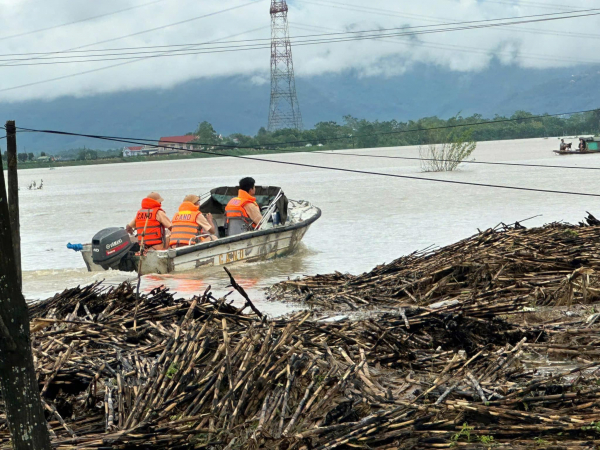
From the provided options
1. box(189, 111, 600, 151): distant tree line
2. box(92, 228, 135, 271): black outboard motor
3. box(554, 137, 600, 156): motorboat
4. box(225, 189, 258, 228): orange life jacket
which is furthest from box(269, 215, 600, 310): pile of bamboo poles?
box(189, 111, 600, 151): distant tree line

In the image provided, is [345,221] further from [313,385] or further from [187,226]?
[313,385]

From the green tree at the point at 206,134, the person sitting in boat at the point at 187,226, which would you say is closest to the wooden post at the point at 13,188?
the person sitting in boat at the point at 187,226

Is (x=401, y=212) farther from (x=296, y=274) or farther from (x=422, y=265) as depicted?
(x=422, y=265)

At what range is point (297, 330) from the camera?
6.21m

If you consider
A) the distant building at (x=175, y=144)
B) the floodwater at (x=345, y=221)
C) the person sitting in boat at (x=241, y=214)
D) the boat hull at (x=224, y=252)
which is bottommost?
the floodwater at (x=345, y=221)

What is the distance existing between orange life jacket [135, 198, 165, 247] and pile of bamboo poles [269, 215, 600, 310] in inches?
147

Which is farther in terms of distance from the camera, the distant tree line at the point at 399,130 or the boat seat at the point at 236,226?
the distant tree line at the point at 399,130

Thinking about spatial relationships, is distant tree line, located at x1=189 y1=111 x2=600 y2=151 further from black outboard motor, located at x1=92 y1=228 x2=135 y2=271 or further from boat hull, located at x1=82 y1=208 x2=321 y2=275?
black outboard motor, located at x1=92 y1=228 x2=135 y2=271

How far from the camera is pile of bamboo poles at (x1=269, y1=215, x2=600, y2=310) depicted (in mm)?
8891

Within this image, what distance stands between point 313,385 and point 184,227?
992 centimetres

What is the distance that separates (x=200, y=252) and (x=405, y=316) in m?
7.92

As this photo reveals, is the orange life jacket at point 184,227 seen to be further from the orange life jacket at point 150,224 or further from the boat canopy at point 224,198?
the boat canopy at point 224,198

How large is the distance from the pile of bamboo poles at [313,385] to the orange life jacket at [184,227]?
25.1 ft

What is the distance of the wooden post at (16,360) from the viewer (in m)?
3.05
